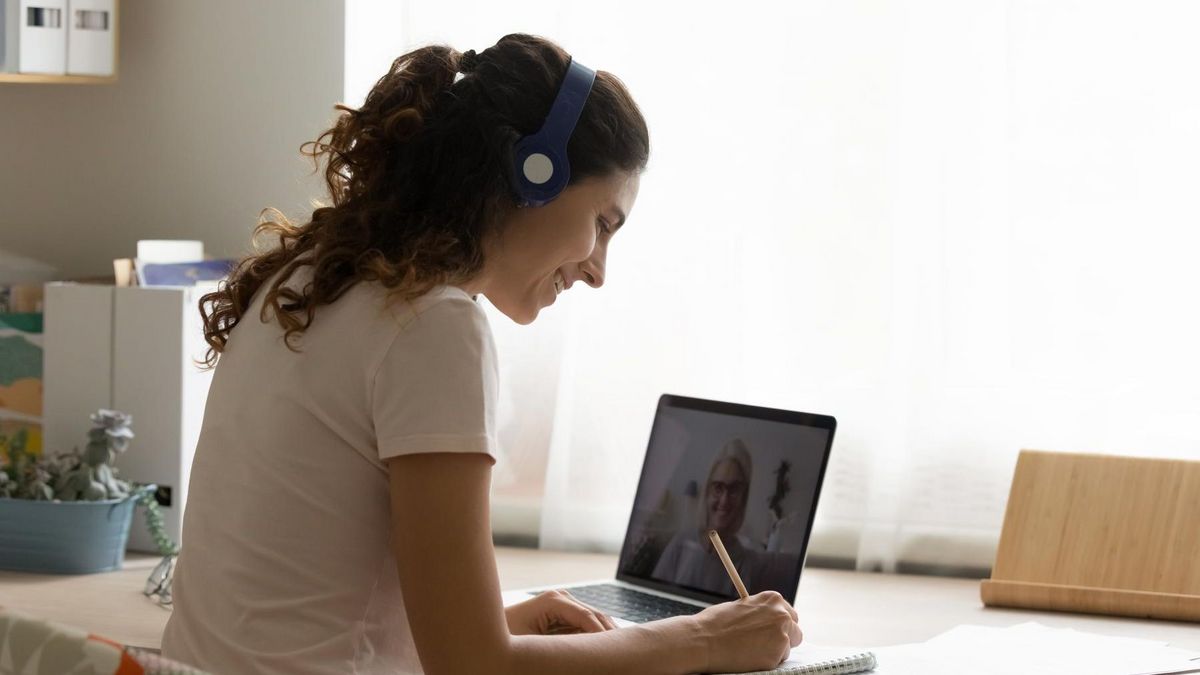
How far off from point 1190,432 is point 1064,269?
10.7 inches

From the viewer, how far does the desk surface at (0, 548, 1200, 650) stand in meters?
1.57

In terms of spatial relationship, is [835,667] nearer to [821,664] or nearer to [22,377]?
[821,664]

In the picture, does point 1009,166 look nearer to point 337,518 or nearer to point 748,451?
point 748,451

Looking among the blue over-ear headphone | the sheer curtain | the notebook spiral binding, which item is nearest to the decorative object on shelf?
the sheer curtain

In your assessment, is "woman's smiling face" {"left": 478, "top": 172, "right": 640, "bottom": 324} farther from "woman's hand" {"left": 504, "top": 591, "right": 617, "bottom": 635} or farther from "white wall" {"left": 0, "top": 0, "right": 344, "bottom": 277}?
"white wall" {"left": 0, "top": 0, "right": 344, "bottom": 277}

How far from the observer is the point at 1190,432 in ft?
6.20

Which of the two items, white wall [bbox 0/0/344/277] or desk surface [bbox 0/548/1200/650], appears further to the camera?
white wall [bbox 0/0/344/277]

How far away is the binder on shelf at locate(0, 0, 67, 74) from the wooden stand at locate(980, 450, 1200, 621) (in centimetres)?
147

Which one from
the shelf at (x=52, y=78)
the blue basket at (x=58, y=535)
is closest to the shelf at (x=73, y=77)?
the shelf at (x=52, y=78)

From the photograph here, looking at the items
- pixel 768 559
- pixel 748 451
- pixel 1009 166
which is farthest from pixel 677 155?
pixel 768 559

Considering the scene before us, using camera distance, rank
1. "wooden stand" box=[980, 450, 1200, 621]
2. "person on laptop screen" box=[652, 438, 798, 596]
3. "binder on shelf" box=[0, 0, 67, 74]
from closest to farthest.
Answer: "person on laptop screen" box=[652, 438, 798, 596], "wooden stand" box=[980, 450, 1200, 621], "binder on shelf" box=[0, 0, 67, 74]

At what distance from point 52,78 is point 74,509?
25.7 inches

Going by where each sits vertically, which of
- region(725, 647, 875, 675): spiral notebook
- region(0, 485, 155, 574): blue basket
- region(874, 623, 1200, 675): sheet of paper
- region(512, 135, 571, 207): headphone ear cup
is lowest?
region(0, 485, 155, 574): blue basket

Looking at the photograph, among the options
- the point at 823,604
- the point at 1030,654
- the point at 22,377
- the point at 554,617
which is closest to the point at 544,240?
the point at 554,617
